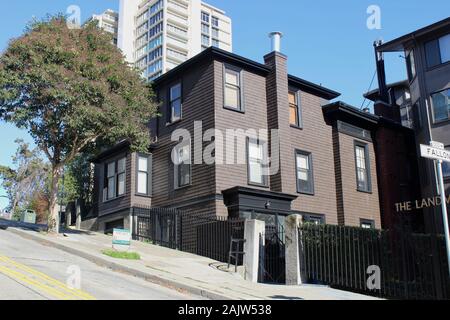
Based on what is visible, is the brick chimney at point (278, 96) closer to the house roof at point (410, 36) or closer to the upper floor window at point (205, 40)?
the house roof at point (410, 36)

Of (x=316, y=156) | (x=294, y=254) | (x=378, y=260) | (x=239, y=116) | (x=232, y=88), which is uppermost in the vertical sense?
(x=232, y=88)

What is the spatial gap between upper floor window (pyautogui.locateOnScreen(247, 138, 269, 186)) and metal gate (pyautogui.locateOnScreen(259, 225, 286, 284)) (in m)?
5.17

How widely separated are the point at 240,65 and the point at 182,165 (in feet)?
17.0

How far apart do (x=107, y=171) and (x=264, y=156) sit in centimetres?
947

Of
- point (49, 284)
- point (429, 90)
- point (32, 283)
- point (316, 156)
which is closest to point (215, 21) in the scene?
point (429, 90)

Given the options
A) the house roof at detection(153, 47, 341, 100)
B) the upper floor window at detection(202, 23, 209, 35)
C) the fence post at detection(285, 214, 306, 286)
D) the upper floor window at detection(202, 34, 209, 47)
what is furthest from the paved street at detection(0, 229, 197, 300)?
the upper floor window at detection(202, 23, 209, 35)

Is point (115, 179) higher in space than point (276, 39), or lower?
lower

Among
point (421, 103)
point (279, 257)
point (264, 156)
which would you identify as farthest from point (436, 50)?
point (279, 257)

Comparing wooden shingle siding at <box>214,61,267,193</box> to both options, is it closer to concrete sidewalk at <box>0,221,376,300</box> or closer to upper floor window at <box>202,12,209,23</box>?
concrete sidewalk at <box>0,221,376,300</box>

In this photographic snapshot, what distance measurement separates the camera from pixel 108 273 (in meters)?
13.9

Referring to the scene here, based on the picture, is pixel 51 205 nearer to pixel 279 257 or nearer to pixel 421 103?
pixel 279 257

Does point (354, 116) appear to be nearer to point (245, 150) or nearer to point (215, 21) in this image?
point (245, 150)

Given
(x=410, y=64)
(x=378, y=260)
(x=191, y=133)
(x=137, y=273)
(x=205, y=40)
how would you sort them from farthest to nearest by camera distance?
1. (x=205, y=40)
2. (x=410, y=64)
3. (x=191, y=133)
4. (x=378, y=260)
5. (x=137, y=273)

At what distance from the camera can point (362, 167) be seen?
27.4 metres
